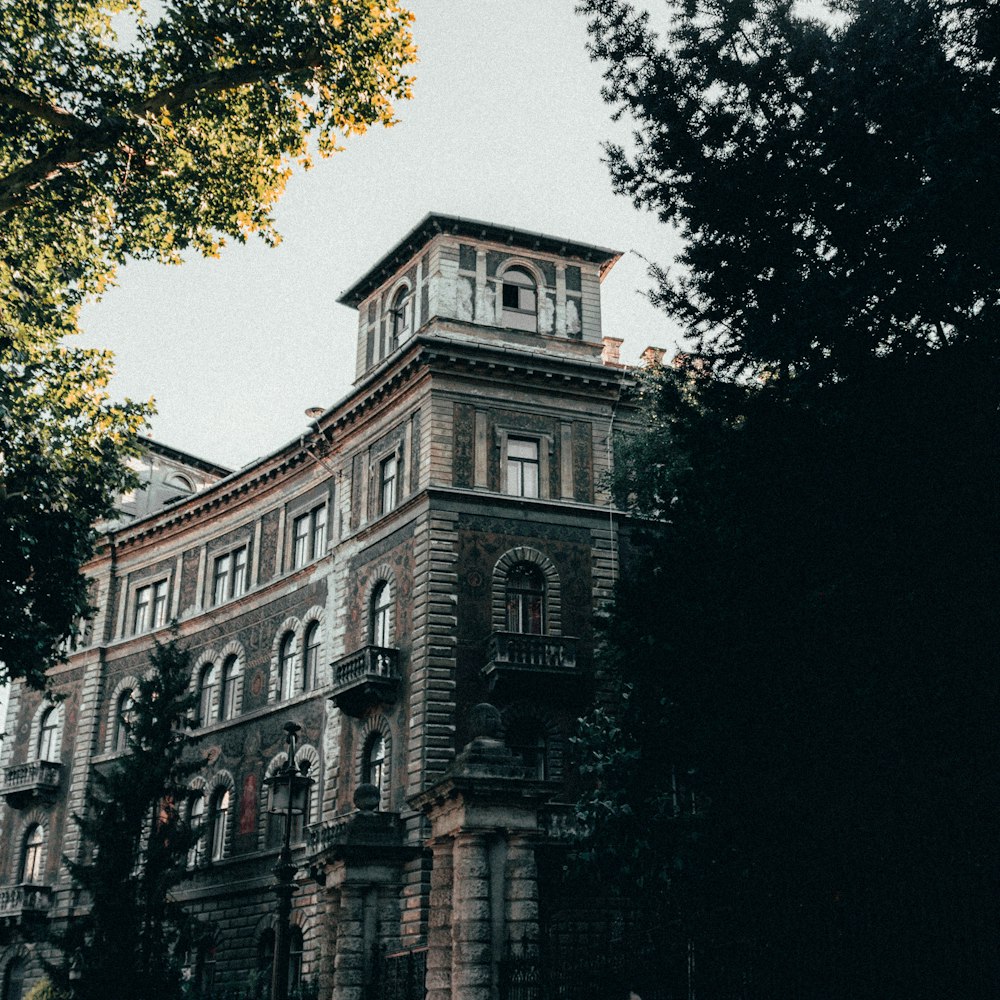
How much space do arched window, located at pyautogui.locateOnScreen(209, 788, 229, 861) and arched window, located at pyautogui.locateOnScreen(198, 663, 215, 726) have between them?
2.43m

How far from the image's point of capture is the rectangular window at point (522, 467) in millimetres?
27547

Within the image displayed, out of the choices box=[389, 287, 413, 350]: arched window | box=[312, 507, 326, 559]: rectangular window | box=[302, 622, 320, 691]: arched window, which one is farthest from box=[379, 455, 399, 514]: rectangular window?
box=[302, 622, 320, 691]: arched window

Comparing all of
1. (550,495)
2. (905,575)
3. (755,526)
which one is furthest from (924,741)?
(550,495)

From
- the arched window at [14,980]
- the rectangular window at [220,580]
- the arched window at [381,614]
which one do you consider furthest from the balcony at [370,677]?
the arched window at [14,980]

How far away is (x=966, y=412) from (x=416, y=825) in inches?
704

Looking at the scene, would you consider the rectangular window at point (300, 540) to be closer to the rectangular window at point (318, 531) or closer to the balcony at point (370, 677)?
the rectangular window at point (318, 531)

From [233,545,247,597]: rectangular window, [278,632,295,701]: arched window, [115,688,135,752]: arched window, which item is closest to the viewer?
[278,632,295,701]: arched window

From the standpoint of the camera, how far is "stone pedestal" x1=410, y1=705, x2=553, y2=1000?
1012 centimetres

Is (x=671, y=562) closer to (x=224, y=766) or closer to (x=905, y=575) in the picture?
(x=905, y=575)

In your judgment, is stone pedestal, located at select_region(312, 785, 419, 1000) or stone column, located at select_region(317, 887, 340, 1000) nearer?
stone pedestal, located at select_region(312, 785, 419, 1000)

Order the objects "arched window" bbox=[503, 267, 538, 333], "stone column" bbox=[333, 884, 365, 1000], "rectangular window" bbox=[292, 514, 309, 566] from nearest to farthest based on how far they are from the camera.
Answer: "stone column" bbox=[333, 884, 365, 1000] < "arched window" bbox=[503, 267, 538, 333] < "rectangular window" bbox=[292, 514, 309, 566]

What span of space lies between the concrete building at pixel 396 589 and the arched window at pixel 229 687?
81 millimetres

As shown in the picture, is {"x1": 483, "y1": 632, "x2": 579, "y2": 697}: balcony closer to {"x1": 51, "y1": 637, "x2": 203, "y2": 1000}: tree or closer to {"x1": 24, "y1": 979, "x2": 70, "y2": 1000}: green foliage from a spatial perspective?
{"x1": 51, "y1": 637, "x2": 203, "y2": 1000}: tree

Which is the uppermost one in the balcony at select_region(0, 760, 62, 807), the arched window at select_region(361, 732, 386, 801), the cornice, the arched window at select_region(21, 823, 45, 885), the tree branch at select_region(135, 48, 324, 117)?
the cornice
